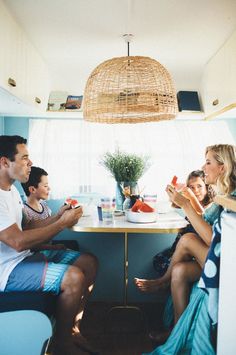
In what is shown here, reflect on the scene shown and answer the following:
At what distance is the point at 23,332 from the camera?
1488mm

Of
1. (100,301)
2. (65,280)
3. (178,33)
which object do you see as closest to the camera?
(65,280)

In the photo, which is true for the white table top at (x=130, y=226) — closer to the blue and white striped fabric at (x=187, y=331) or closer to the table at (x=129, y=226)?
the table at (x=129, y=226)

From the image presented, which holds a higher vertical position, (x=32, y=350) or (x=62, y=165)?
(x=62, y=165)

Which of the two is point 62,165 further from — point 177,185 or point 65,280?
point 65,280

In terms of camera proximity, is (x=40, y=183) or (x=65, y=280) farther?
(x=40, y=183)

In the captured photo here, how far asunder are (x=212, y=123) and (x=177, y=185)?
106cm

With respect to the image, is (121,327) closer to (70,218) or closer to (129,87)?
(70,218)

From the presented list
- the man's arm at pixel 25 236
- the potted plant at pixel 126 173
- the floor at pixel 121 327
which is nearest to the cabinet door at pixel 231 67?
the potted plant at pixel 126 173

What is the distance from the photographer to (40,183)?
2.34 m

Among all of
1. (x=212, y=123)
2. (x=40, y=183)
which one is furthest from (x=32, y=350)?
(x=212, y=123)

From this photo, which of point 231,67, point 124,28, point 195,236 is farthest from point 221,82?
point 195,236

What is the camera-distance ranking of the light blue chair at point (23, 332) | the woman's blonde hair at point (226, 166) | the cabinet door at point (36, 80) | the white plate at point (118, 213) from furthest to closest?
the white plate at point (118, 213), the cabinet door at point (36, 80), the woman's blonde hair at point (226, 166), the light blue chair at point (23, 332)

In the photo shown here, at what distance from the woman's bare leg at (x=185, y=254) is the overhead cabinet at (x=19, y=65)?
4.56ft

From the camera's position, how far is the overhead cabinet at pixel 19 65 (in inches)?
68.1
